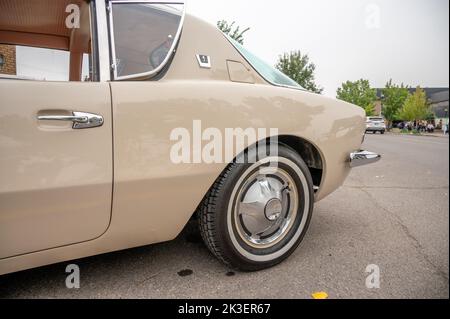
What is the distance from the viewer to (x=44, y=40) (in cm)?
237

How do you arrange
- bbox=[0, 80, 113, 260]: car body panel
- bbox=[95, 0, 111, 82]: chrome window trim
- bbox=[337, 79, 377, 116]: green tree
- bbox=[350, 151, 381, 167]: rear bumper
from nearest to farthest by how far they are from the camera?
bbox=[0, 80, 113, 260]: car body panel
bbox=[95, 0, 111, 82]: chrome window trim
bbox=[350, 151, 381, 167]: rear bumper
bbox=[337, 79, 377, 116]: green tree

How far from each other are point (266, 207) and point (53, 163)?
3.76 feet

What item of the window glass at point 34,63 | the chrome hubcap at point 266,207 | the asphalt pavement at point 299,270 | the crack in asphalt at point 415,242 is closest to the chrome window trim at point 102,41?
the window glass at point 34,63

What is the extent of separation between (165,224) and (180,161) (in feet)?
1.15

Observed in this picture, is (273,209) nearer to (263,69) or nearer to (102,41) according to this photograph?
(263,69)

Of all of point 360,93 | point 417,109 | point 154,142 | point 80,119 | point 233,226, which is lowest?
point 233,226

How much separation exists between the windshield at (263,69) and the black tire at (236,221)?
0.46m

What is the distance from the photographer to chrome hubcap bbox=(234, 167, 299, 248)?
5.75 feet

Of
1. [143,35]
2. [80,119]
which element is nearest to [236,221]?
[80,119]

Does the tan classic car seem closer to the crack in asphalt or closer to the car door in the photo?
the car door

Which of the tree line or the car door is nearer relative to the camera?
the car door

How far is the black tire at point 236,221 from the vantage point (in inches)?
63.8

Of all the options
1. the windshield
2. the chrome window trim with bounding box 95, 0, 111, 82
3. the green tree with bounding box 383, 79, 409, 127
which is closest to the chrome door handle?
the chrome window trim with bounding box 95, 0, 111, 82

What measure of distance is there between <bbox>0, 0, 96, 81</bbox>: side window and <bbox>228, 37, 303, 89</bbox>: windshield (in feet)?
3.11
